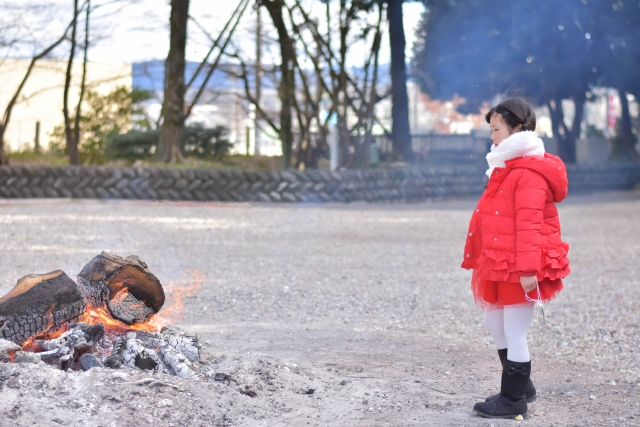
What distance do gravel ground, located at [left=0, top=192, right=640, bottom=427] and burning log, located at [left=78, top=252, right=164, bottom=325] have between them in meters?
0.54

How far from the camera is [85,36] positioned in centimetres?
1958

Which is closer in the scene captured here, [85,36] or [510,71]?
[85,36]

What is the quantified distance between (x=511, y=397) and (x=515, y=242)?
2.26 ft

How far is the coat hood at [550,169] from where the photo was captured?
3.42m

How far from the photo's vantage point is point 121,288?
402 cm

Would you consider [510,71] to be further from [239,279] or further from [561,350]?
[561,350]

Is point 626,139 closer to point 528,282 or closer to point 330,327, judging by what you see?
point 330,327

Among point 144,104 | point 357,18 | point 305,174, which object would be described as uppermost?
point 357,18

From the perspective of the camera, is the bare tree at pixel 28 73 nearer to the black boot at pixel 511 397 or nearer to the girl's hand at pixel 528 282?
the black boot at pixel 511 397

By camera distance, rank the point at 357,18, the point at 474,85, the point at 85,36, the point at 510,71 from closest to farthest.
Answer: the point at 85,36
the point at 357,18
the point at 510,71
the point at 474,85

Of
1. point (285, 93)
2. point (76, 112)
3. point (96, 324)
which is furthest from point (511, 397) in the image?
point (76, 112)

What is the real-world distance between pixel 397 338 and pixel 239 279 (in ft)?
8.02

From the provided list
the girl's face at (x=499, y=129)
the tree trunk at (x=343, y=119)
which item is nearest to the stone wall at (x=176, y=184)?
the tree trunk at (x=343, y=119)

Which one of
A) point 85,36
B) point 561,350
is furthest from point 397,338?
point 85,36
